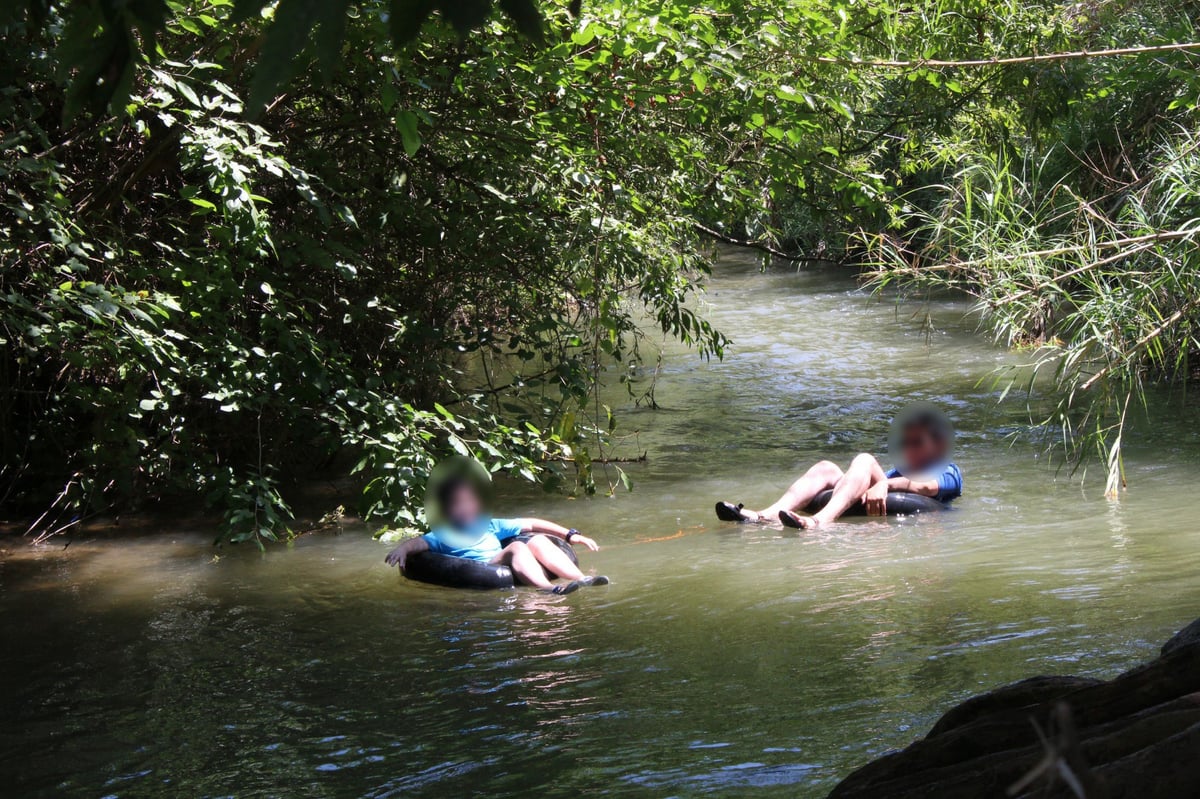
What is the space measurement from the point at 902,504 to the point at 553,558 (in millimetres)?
2941

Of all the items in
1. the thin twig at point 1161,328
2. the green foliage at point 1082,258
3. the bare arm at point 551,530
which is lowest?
the bare arm at point 551,530

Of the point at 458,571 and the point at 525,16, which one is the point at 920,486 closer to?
the point at 458,571

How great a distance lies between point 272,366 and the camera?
815 cm

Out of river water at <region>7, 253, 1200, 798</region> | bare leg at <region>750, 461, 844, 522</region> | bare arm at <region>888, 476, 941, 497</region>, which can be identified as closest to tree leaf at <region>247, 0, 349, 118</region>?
river water at <region>7, 253, 1200, 798</region>

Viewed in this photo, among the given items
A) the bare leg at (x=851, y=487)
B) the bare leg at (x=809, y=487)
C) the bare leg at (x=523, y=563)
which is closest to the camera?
the bare leg at (x=523, y=563)

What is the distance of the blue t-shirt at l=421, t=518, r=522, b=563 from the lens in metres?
7.98

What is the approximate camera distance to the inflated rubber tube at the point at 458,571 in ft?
25.3

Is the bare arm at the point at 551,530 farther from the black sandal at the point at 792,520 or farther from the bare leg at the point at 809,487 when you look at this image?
the bare leg at the point at 809,487

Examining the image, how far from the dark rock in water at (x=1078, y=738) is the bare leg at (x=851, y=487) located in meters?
5.80

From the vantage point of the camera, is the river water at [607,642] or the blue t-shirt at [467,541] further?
the blue t-shirt at [467,541]

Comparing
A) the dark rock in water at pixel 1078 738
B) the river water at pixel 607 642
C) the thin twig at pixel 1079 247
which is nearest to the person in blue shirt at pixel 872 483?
the river water at pixel 607 642

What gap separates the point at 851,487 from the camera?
29.9ft

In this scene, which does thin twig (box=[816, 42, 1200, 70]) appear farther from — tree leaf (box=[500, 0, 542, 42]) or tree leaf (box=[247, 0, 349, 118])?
tree leaf (box=[247, 0, 349, 118])

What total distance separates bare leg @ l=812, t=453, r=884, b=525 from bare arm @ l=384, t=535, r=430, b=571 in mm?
2935
